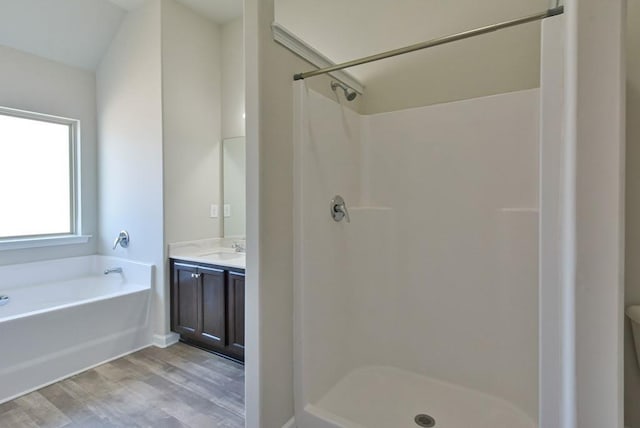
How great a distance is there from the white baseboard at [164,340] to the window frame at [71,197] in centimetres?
136

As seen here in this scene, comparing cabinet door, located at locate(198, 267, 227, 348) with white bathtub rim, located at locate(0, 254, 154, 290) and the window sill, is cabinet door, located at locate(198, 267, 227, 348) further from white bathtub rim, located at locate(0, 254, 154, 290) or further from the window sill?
the window sill

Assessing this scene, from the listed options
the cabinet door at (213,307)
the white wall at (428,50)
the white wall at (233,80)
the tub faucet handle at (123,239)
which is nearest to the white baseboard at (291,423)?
the cabinet door at (213,307)

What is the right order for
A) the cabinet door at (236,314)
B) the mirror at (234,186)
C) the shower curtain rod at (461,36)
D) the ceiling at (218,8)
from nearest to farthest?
1. the shower curtain rod at (461,36)
2. the cabinet door at (236,314)
3. the ceiling at (218,8)
4. the mirror at (234,186)

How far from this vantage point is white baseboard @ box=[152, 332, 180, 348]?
9.48ft

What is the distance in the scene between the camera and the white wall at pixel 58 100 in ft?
9.47

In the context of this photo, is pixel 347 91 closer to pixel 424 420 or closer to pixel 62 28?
pixel 424 420

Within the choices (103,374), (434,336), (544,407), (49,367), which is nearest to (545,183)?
(544,407)

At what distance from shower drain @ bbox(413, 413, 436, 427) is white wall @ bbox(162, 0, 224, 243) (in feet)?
7.85

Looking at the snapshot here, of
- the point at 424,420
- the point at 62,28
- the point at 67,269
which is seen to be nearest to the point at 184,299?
the point at 67,269

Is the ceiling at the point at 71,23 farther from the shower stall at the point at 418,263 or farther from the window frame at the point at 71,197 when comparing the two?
the shower stall at the point at 418,263

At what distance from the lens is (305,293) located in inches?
68.5

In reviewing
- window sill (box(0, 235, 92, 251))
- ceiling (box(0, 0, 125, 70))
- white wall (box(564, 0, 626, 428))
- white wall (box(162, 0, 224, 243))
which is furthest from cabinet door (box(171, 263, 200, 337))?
white wall (box(564, 0, 626, 428))

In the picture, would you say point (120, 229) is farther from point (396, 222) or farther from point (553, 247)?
point (553, 247)

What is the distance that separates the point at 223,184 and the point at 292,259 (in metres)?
2.01
